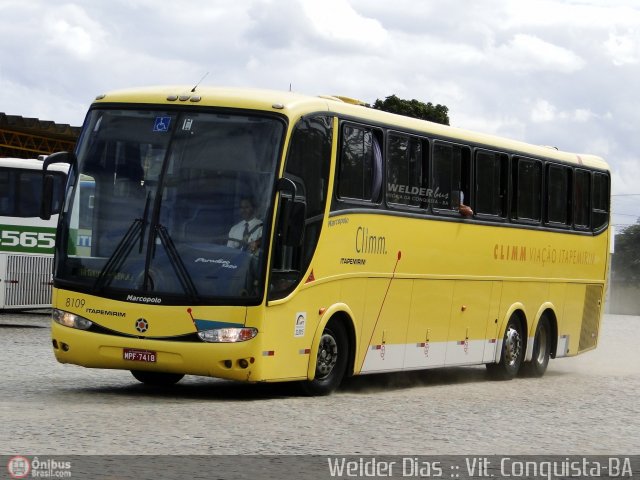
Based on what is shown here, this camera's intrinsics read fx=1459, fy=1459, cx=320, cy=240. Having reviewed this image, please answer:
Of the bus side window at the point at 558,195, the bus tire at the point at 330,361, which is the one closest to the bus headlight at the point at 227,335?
Result: the bus tire at the point at 330,361

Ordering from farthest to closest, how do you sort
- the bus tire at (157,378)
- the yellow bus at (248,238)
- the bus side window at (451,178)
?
the bus side window at (451,178) → the bus tire at (157,378) → the yellow bus at (248,238)

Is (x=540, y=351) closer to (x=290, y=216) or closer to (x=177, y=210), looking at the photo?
(x=290, y=216)

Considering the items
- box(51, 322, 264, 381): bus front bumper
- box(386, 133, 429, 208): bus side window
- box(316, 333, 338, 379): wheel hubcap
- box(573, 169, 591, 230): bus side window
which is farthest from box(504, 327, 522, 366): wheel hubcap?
box(51, 322, 264, 381): bus front bumper

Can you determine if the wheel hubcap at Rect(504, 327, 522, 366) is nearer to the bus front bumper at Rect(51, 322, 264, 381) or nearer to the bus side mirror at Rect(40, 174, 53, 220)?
the bus front bumper at Rect(51, 322, 264, 381)

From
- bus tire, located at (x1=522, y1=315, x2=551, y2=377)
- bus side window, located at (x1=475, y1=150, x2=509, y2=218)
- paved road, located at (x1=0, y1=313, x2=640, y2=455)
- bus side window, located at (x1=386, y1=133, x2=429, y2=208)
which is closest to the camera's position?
A: paved road, located at (x1=0, y1=313, x2=640, y2=455)

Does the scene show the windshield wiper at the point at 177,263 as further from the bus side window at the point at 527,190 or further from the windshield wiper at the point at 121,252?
the bus side window at the point at 527,190

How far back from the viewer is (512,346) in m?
22.2

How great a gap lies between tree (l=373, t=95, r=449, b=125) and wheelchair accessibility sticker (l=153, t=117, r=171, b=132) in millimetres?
45854

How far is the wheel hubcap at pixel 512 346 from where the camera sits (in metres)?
22.0

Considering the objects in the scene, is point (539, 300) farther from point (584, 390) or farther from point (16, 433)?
point (16, 433)

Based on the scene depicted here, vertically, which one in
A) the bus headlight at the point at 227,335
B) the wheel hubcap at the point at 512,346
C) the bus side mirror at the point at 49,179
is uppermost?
the bus side mirror at the point at 49,179

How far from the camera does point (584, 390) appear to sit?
2003 cm

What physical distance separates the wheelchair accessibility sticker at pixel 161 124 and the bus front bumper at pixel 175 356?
225cm

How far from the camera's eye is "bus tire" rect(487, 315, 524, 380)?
72.1 ft
